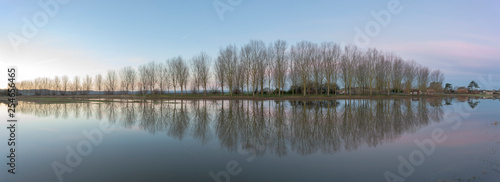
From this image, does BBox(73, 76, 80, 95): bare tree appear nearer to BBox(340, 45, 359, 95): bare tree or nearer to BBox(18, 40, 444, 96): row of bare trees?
BBox(18, 40, 444, 96): row of bare trees

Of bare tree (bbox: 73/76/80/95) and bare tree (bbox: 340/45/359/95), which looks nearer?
bare tree (bbox: 340/45/359/95)

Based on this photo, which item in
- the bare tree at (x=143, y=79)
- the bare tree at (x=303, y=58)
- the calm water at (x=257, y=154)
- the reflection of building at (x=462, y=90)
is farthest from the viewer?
the reflection of building at (x=462, y=90)

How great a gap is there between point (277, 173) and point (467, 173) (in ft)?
16.5

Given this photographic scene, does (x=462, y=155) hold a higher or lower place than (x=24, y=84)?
lower

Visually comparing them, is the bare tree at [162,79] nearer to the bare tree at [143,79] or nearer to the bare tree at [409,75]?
the bare tree at [143,79]

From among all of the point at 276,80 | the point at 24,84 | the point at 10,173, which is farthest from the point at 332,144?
the point at 24,84

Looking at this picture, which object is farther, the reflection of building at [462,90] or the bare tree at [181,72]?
the reflection of building at [462,90]

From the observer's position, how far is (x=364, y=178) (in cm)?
570

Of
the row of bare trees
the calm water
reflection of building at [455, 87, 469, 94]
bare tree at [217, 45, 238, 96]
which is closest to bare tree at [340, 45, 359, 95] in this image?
the row of bare trees

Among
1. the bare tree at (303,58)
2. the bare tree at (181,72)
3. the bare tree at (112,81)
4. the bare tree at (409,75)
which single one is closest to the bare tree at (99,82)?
the bare tree at (112,81)

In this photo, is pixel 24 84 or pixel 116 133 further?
pixel 24 84

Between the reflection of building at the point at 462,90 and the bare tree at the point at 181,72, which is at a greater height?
the bare tree at the point at 181,72

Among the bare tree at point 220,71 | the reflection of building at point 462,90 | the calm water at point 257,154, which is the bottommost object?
the calm water at point 257,154

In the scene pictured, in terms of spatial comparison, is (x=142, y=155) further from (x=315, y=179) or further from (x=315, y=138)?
(x=315, y=138)
